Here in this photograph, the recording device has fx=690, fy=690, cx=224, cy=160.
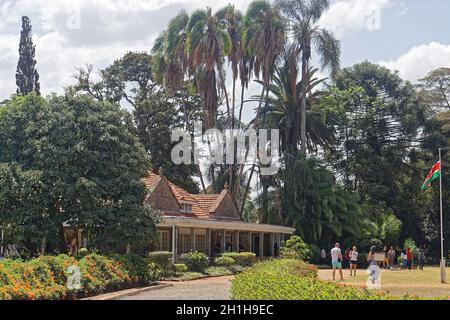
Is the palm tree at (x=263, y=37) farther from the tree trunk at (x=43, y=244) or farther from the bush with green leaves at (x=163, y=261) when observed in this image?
the tree trunk at (x=43, y=244)

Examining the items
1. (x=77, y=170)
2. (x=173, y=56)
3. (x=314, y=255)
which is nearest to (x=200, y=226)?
(x=77, y=170)

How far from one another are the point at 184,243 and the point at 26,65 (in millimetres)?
20642

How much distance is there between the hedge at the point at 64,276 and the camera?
15.0 m

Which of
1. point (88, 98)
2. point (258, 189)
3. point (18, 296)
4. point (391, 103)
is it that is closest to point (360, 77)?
point (391, 103)

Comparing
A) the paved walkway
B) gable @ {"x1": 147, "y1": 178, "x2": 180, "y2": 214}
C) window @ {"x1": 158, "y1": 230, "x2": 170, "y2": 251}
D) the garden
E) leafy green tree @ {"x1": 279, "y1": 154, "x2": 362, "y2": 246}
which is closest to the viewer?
the garden

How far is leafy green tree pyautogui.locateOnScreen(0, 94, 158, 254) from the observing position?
81.7 feet

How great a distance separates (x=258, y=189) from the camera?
156 ft

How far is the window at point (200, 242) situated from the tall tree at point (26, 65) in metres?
17.8

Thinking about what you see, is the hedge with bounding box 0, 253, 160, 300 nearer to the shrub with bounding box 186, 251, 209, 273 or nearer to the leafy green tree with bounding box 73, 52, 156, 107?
the shrub with bounding box 186, 251, 209, 273

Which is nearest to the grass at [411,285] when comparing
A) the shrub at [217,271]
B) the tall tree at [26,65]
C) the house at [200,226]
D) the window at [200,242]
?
the shrub at [217,271]

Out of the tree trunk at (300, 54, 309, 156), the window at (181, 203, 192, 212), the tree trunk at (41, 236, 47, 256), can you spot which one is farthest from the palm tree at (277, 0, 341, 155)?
the tree trunk at (41, 236, 47, 256)

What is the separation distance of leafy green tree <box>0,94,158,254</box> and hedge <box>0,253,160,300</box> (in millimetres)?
2353

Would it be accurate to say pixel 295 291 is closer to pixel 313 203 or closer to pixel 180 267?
pixel 180 267

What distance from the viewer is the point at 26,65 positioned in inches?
1909
